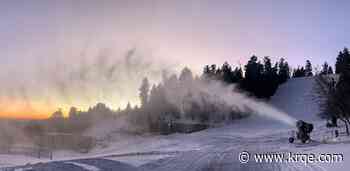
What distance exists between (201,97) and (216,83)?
1168 centimetres

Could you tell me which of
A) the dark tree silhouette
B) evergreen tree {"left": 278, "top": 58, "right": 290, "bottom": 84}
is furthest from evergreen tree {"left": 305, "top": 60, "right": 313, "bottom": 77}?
evergreen tree {"left": 278, "top": 58, "right": 290, "bottom": 84}

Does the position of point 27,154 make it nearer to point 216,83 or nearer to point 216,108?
point 216,108

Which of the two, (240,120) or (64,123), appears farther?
(240,120)

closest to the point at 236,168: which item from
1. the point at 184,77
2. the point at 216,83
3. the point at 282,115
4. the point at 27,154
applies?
the point at 27,154

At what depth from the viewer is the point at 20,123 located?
6312 cm

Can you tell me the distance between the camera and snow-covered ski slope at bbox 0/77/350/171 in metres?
20.5

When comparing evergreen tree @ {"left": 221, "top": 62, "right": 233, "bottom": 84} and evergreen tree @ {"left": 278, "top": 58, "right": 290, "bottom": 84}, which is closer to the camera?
evergreen tree @ {"left": 221, "top": 62, "right": 233, "bottom": 84}

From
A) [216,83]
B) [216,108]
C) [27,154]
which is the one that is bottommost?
[27,154]

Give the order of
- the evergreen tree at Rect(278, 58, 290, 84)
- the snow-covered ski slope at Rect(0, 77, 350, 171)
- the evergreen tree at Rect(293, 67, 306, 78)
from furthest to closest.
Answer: the evergreen tree at Rect(293, 67, 306, 78) → the evergreen tree at Rect(278, 58, 290, 84) → the snow-covered ski slope at Rect(0, 77, 350, 171)

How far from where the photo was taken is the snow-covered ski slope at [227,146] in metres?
20.5

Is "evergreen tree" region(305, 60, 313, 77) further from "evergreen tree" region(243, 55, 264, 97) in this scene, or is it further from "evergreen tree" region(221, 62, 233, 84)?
"evergreen tree" region(221, 62, 233, 84)

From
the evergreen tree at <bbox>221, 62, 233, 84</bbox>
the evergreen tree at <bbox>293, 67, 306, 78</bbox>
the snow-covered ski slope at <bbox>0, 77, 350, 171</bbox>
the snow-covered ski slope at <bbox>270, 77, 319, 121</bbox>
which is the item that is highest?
the evergreen tree at <bbox>293, 67, 306, 78</bbox>

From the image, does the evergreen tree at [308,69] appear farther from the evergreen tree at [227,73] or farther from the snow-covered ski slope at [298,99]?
the evergreen tree at [227,73]

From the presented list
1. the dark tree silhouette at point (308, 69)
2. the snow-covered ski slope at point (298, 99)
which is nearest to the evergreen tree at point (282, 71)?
the snow-covered ski slope at point (298, 99)
